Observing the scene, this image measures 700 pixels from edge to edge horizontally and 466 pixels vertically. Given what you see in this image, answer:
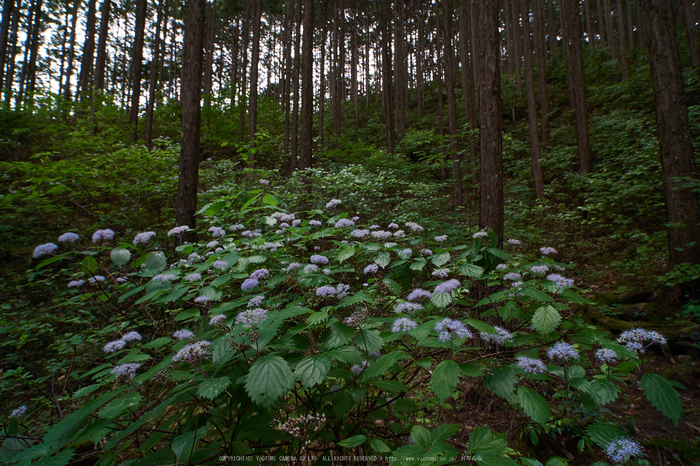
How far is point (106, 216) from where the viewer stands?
6387mm

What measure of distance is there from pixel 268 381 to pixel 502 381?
1073 millimetres

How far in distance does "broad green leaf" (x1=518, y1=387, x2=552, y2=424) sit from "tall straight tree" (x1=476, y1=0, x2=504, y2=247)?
2755 millimetres

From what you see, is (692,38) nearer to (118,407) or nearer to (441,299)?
(441,299)

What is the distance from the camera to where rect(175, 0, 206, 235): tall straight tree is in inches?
201

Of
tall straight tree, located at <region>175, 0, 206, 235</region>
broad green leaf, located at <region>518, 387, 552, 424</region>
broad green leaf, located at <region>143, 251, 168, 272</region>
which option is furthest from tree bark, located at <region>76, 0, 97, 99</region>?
broad green leaf, located at <region>518, 387, 552, 424</region>

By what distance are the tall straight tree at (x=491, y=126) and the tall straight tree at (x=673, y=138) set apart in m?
3.11

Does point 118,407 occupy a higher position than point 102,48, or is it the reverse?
point 102,48

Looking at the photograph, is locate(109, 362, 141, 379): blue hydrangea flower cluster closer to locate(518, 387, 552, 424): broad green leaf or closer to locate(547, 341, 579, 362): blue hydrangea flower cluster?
locate(518, 387, 552, 424): broad green leaf

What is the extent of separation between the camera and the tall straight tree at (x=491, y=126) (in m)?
3.76

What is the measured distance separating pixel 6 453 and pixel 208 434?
3.14ft

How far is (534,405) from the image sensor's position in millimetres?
1272

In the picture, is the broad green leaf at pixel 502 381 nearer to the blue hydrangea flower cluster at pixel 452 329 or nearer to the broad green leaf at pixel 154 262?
the blue hydrangea flower cluster at pixel 452 329

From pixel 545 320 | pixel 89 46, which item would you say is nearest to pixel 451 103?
pixel 545 320

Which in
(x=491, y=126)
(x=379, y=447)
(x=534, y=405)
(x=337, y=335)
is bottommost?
(x=379, y=447)
